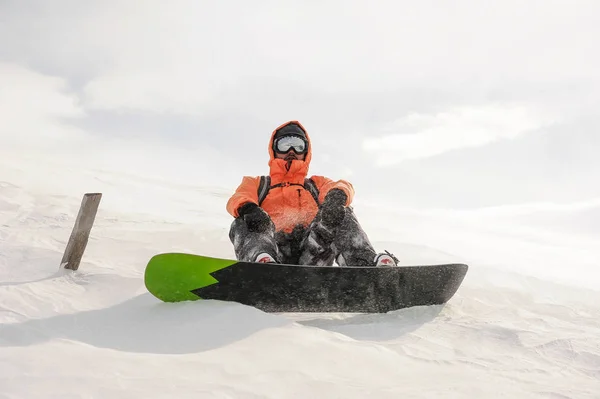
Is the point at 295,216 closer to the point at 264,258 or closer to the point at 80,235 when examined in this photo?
the point at 264,258

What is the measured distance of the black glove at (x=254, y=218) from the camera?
14.1 ft

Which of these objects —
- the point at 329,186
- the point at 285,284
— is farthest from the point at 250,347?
the point at 329,186

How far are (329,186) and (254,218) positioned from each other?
114 centimetres

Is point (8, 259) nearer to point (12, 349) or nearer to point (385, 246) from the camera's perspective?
point (12, 349)

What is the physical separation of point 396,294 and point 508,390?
180cm

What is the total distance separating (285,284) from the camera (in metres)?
3.72

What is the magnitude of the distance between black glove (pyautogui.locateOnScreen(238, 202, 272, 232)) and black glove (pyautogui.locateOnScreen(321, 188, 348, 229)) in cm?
56

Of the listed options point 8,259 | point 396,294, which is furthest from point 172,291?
point 8,259

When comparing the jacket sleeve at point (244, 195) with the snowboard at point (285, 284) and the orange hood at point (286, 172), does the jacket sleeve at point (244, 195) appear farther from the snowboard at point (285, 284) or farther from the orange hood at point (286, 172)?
the snowboard at point (285, 284)

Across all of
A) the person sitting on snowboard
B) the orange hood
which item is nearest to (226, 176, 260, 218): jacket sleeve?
the person sitting on snowboard

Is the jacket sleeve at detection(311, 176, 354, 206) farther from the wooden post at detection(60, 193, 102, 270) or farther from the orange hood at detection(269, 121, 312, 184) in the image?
the wooden post at detection(60, 193, 102, 270)

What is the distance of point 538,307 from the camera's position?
19.8 ft

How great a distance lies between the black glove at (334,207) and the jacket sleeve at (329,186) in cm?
7

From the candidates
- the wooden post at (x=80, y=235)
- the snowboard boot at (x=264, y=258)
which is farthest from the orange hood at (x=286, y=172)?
the wooden post at (x=80, y=235)
